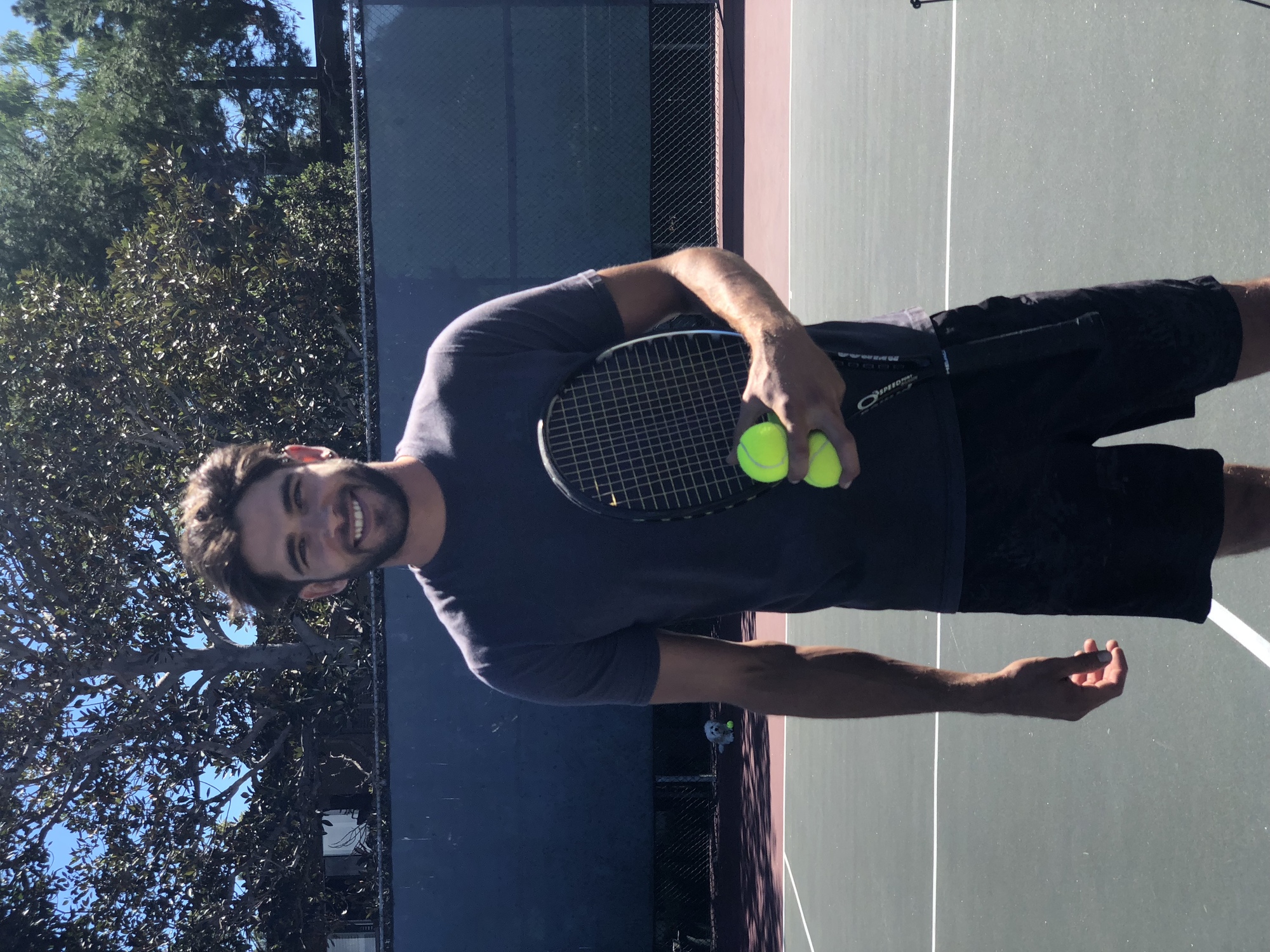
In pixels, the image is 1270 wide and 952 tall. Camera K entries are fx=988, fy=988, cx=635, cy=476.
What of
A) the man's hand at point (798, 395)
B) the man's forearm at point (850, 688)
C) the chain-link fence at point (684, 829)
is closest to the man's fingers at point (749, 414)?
the man's hand at point (798, 395)

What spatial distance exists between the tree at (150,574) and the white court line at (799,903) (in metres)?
5.50

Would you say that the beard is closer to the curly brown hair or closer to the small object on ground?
the curly brown hair

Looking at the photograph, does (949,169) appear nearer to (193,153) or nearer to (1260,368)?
(1260,368)

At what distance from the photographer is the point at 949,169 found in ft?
14.3

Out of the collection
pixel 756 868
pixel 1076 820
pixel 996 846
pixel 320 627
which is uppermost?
pixel 1076 820

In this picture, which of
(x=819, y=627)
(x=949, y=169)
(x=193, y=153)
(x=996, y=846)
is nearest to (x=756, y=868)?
(x=819, y=627)

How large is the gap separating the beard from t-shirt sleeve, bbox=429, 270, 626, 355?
1.12ft

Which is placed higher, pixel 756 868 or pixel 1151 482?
pixel 1151 482

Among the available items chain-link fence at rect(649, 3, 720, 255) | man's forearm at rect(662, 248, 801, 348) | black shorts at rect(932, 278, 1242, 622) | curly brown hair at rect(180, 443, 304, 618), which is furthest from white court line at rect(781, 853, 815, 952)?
chain-link fence at rect(649, 3, 720, 255)

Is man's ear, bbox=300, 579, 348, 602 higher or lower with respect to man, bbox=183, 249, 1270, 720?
lower

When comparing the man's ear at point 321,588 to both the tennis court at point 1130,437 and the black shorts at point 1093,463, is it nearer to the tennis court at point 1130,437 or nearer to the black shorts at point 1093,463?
the black shorts at point 1093,463

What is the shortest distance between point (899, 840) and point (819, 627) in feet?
6.40

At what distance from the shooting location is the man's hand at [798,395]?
1816 millimetres

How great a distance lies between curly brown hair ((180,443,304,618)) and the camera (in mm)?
2531
